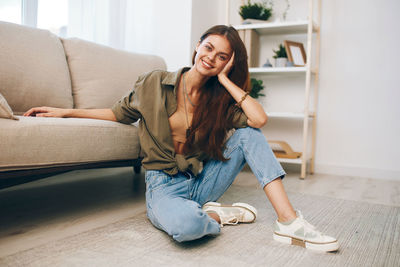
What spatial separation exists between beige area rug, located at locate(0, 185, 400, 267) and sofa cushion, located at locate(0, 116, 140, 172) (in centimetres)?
27

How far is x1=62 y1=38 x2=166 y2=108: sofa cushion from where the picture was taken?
1874mm

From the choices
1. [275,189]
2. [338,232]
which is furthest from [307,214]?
[275,189]

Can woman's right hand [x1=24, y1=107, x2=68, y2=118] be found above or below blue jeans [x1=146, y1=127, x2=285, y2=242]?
above

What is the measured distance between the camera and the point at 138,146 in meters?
1.56

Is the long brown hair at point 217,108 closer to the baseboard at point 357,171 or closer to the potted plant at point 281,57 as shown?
the potted plant at point 281,57

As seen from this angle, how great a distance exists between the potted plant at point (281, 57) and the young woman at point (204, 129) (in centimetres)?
→ 148

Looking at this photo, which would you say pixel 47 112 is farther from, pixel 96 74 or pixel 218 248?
pixel 218 248

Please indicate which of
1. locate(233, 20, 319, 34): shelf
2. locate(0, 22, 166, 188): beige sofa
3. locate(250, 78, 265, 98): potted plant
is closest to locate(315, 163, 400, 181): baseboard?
locate(250, 78, 265, 98): potted plant

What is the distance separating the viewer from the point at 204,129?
53.7 inches

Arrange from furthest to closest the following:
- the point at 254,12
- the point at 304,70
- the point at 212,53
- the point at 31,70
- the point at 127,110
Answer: the point at 254,12 < the point at 304,70 < the point at 31,70 < the point at 127,110 < the point at 212,53

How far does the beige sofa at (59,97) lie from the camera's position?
112 cm

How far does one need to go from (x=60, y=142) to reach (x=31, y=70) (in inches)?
23.7

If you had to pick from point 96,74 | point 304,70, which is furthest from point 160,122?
point 304,70

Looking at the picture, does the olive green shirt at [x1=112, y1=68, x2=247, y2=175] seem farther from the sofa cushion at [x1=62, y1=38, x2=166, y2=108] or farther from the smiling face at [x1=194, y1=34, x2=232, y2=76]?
the sofa cushion at [x1=62, y1=38, x2=166, y2=108]
